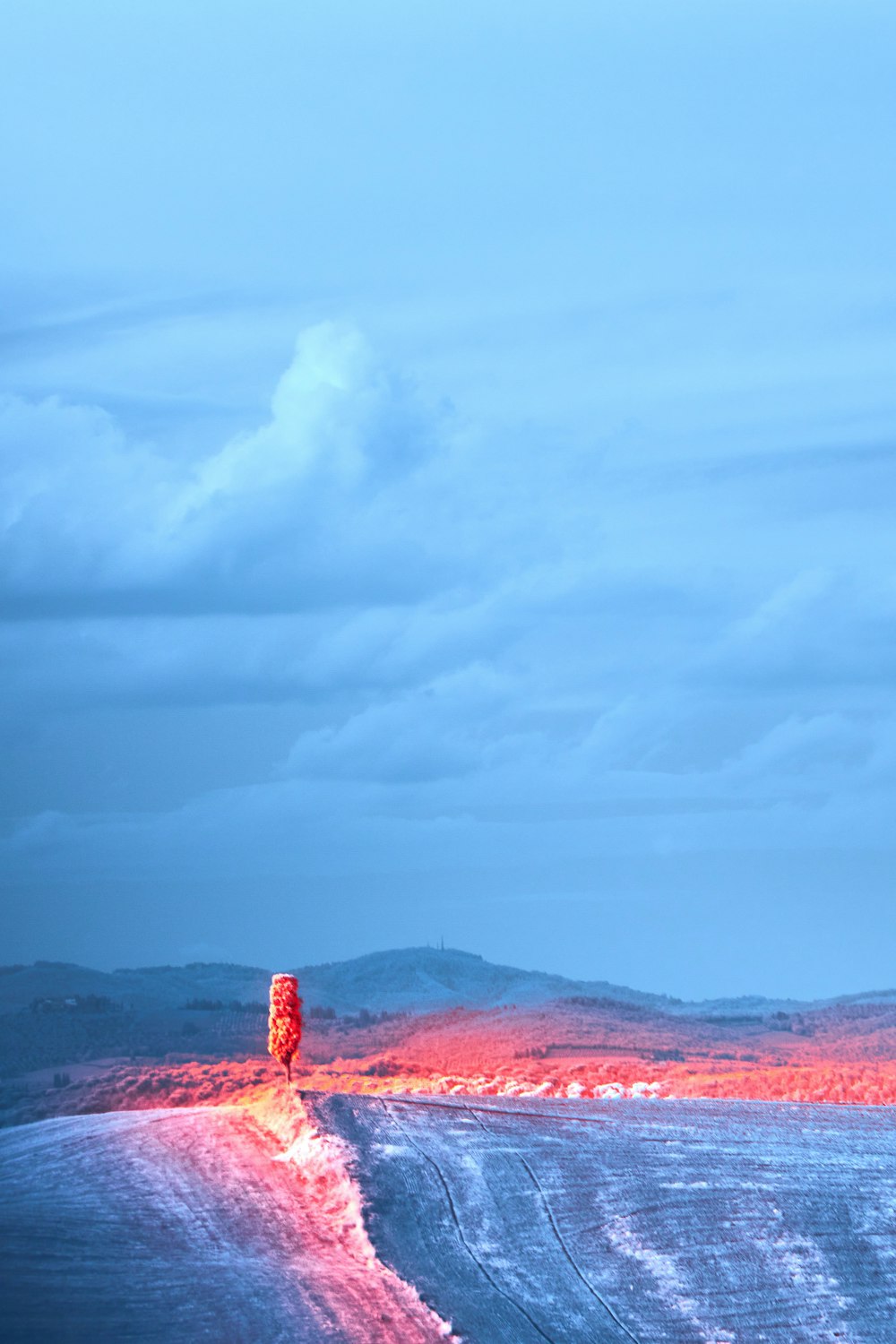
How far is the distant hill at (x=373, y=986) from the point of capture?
63.5 m

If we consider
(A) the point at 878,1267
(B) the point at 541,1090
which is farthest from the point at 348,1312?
(B) the point at 541,1090

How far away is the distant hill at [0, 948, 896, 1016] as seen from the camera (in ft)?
208

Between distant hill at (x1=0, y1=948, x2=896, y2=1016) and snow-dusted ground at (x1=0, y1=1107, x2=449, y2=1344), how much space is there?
38.5 m

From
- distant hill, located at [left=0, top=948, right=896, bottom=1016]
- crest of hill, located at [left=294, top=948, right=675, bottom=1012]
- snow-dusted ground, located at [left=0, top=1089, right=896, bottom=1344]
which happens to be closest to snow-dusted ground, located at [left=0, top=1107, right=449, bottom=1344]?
snow-dusted ground, located at [left=0, top=1089, right=896, bottom=1344]

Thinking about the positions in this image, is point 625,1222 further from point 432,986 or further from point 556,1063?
point 432,986

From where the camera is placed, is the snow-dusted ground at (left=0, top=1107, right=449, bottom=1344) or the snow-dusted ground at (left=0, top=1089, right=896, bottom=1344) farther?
the snow-dusted ground at (left=0, top=1089, right=896, bottom=1344)

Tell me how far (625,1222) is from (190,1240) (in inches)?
230

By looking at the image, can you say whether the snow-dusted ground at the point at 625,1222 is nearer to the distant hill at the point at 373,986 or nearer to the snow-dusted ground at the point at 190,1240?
the snow-dusted ground at the point at 190,1240

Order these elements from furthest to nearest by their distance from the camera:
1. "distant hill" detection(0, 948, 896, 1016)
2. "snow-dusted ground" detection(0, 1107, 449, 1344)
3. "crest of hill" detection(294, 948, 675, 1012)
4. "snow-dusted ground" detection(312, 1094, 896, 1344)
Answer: "crest of hill" detection(294, 948, 675, 1012)
"distant hill" detection(0, 948, 896, 1016)
"snow-dusted ground" detection(312, 1094, 896, 1344)
"snow-dusted ground" detection(0, 1107, 449, 1344)

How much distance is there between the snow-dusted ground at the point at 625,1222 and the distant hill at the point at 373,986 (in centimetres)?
3830

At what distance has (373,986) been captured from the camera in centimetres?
7444

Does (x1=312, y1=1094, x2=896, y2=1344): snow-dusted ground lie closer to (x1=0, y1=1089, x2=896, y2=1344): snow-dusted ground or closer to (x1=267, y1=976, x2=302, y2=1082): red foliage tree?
(x1=0, y1=1089, x2=896, y2=1344): snow-dusted ground

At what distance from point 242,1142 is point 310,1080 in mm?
15672

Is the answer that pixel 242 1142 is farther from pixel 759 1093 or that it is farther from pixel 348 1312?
pixel 759 1093
